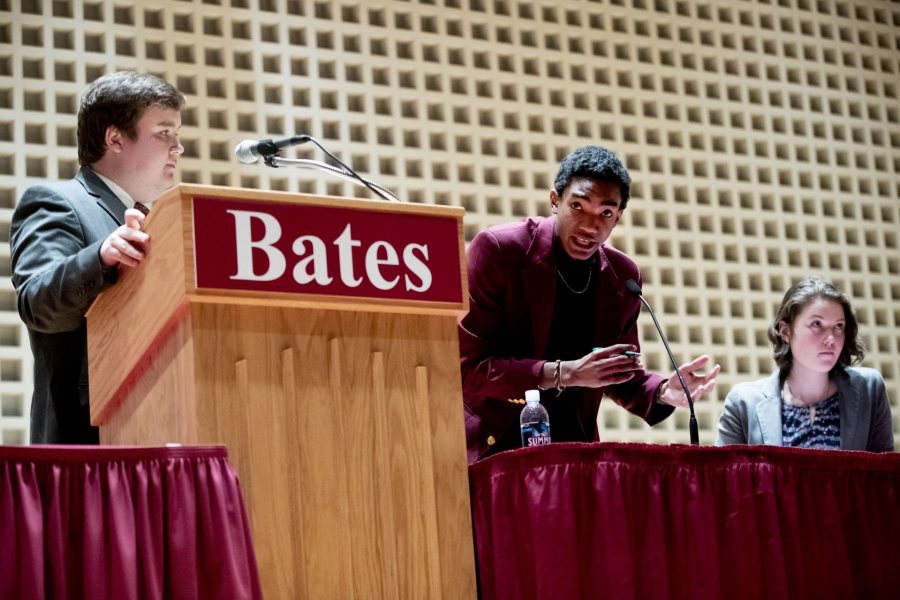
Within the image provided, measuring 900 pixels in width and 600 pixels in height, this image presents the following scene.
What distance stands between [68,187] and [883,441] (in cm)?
267

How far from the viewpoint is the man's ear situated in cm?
333

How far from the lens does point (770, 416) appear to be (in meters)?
4.46

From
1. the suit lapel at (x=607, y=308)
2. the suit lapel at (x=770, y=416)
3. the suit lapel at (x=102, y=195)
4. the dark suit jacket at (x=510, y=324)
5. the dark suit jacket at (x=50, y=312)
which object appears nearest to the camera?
the dark suit jacket at (x=50, y=312)

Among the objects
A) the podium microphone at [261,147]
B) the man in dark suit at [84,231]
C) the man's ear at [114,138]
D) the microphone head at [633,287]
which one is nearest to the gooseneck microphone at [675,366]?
the microphone head at [633,287]

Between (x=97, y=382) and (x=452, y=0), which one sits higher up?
(x=452, y=0)

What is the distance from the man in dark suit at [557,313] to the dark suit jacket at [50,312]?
40.1 inches

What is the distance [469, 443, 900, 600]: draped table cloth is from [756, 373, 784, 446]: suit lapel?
1.13 m

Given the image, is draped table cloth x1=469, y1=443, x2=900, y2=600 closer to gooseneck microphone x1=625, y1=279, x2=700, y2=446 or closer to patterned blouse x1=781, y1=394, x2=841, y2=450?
gooseneck microphone x1=625, y1=279, x2=700, y2=446

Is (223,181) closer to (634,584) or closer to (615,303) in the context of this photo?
(615,303)

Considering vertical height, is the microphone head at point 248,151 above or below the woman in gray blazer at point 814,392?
above

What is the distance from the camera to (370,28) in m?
6.29

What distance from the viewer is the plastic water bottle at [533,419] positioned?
3422 millimetres

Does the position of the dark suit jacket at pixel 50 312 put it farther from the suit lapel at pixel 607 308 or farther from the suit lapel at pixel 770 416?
the suit lapel at pixel 770 416

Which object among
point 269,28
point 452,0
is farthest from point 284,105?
point 452,0
